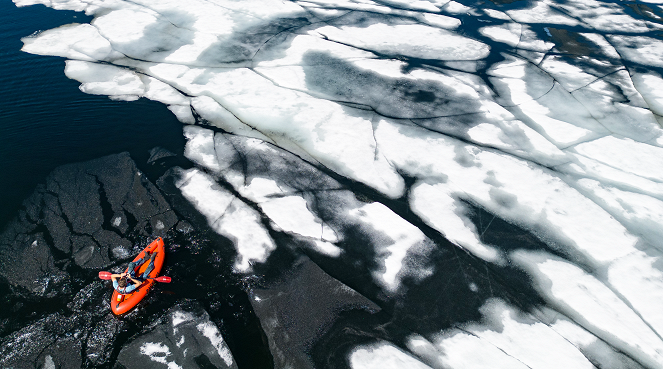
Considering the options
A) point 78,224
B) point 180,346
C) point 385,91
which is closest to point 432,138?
point 385,91

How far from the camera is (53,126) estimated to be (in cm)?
736

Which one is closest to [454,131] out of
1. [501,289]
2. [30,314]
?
[501,289]

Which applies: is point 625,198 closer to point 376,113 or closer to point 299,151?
point 376,113

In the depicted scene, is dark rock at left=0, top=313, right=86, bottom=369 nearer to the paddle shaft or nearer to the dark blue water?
the paddle shaft

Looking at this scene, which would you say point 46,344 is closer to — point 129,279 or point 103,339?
point 103,339

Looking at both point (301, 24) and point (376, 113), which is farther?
point (301, 24)

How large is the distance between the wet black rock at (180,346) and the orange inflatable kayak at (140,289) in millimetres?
389

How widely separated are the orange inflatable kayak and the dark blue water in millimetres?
2344

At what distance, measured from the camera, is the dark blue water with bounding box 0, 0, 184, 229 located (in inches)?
256

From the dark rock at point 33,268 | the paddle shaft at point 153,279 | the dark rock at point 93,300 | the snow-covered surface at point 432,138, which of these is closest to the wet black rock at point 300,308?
the snow-covered surface at point 432,138

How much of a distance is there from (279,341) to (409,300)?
165 centimetres

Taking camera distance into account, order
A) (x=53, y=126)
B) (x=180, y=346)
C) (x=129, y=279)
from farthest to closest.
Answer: (x=53, y=126)
(x=129, y=279)
(x=180, y=346)

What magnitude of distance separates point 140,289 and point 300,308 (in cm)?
196

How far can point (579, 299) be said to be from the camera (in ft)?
15.6
